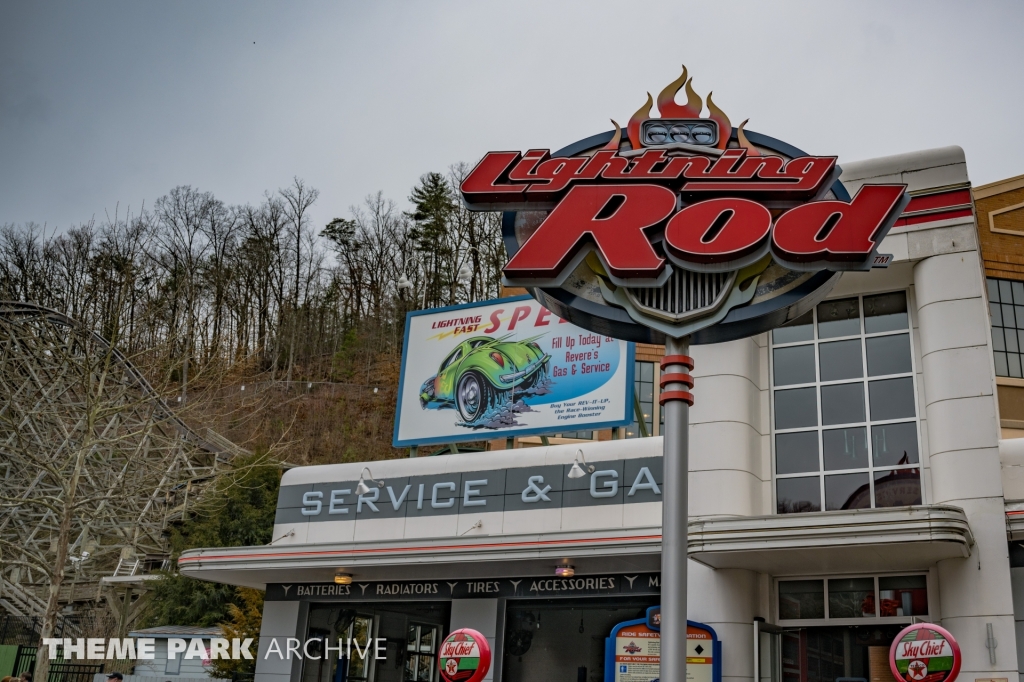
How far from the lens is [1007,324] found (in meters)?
34.2

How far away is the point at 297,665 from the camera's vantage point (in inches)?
720

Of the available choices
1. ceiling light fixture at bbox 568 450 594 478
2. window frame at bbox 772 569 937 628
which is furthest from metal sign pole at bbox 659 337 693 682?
window frame at bbox 772 569 937 628

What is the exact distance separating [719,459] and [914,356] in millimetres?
3307

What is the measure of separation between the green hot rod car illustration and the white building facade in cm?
215

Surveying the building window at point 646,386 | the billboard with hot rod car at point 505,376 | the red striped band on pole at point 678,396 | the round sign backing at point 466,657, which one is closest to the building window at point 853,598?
the billboard with hot rod car at point 505,376

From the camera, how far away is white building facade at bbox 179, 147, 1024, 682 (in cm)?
1272

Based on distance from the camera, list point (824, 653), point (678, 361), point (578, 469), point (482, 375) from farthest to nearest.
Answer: point (482, 375) → point (578, 469) → point (824, 653) → point (678, 361)

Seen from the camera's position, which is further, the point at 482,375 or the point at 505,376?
the point at 482,375

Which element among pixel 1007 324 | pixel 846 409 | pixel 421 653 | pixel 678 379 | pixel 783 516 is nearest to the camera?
pixel 678 379

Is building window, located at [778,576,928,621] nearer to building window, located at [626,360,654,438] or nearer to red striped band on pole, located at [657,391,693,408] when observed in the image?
red striped band on pole, located at [657,391,693,408]

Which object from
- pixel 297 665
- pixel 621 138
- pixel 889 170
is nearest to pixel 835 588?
pixel 889 170

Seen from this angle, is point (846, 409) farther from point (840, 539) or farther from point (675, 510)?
point (675, 510)

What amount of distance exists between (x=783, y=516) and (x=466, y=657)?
14.2 ft

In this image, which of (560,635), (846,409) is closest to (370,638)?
(560,635)
